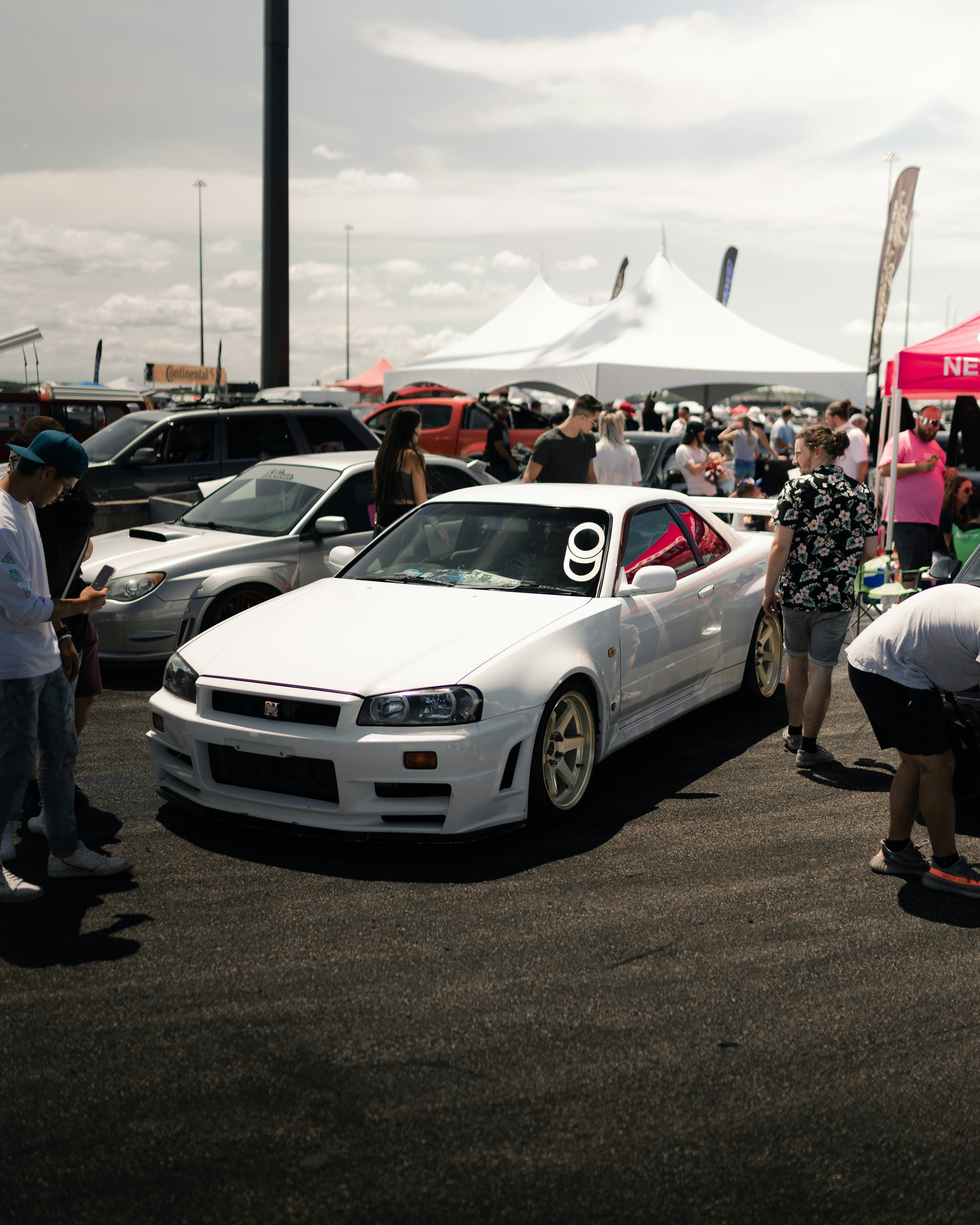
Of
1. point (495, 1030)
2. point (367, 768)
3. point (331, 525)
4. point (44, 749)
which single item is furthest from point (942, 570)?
point (44, 749)

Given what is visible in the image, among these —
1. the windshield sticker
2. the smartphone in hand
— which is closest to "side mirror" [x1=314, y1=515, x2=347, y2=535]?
the windshield sticker

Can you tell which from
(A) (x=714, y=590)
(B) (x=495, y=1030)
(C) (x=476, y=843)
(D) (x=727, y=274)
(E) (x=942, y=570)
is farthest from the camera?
(D) (x=727, y=274)

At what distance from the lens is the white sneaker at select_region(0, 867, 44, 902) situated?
13.1 ft

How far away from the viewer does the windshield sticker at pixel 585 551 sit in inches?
214

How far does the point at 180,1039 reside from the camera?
3.11m

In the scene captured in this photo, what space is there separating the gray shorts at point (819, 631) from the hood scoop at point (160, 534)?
14.6ft

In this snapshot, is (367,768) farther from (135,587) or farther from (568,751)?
(135,587)

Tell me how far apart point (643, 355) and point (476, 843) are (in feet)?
61.9

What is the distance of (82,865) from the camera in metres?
4.20

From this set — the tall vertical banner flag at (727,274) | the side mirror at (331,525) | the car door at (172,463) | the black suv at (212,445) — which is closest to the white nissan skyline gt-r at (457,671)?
the side mirror at (331,525)

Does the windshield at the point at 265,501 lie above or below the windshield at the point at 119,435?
below

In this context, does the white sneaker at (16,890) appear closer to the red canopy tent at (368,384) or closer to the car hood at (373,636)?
the car hood at (373,636)

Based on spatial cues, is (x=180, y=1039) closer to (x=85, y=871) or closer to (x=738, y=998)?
(x=85, y=871)

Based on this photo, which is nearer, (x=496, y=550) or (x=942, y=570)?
(x=496, y=550)
